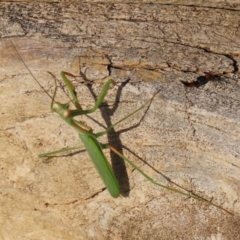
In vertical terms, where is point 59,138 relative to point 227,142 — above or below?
above

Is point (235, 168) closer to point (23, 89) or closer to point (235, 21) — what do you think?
point (235, 21)

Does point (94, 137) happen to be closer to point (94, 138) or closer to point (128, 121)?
point (94, 138)

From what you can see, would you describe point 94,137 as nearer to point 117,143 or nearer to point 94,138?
point 94,138

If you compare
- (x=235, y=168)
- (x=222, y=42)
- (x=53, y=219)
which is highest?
(x=222, y=42)

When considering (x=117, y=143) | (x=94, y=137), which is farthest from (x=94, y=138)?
(x=117, y=143)

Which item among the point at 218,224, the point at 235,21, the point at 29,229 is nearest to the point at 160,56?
the point at 235,21

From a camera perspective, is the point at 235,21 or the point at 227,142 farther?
the point at 235,21

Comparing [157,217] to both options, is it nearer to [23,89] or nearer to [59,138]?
[59,138]
